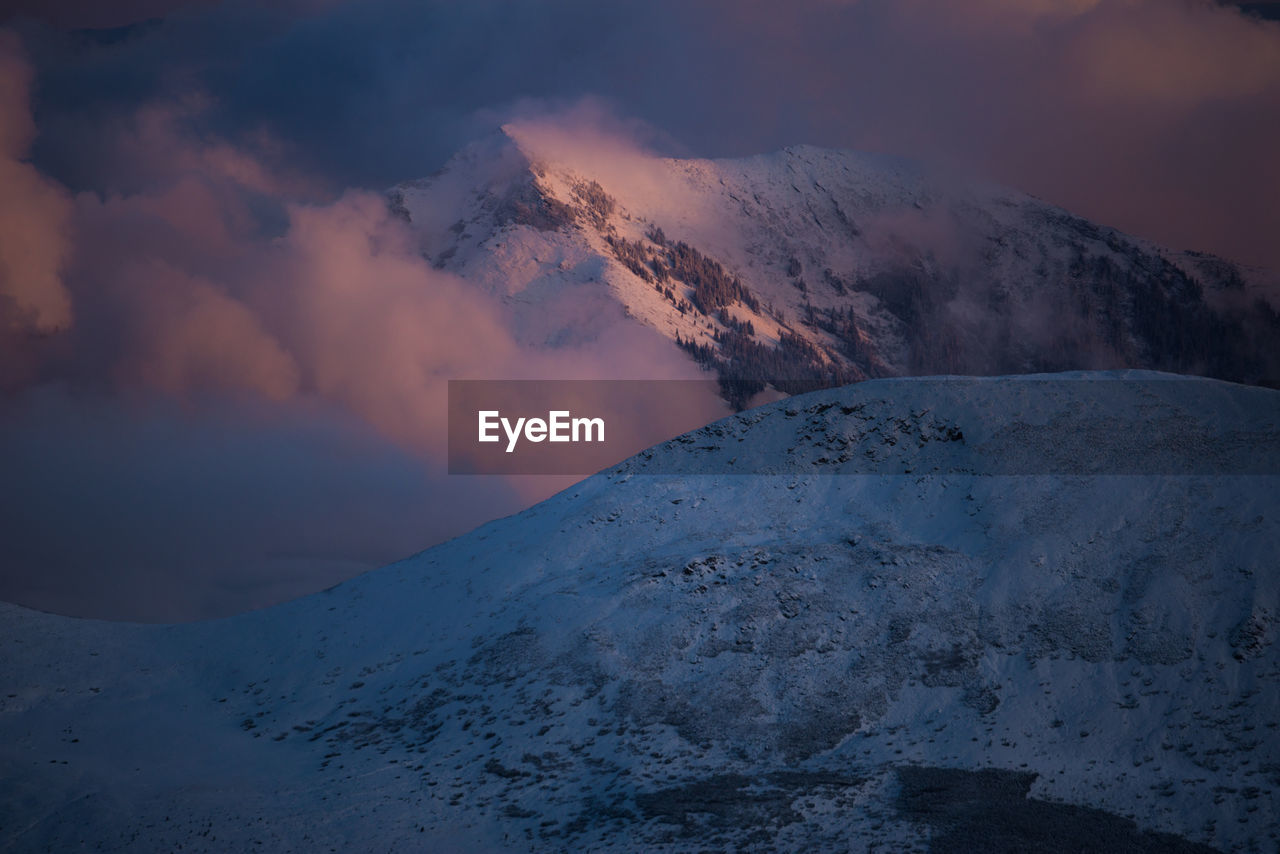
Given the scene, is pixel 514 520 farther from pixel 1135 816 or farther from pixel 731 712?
pixel 1135 816

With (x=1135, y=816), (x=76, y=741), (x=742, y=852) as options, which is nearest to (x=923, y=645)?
(x=1135, y=816)

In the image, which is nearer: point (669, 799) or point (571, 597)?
point (669, 799)

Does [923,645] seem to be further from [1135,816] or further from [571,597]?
[571,597]

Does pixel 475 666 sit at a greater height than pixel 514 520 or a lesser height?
lesser

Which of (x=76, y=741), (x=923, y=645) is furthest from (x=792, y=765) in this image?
(x=76, y=741)

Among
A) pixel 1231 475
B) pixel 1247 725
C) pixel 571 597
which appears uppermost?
pixel 1231 475

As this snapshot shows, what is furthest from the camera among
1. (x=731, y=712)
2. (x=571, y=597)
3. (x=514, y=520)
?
(x=514, y=520)

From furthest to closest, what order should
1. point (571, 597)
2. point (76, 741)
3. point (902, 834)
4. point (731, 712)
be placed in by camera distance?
point (571, 597)
point (76, 741)
point (731, 712)
point (902, 834)
